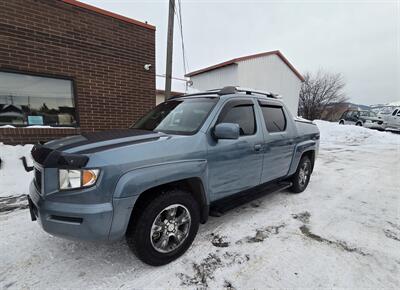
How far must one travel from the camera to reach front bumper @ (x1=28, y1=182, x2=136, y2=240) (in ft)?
6.32

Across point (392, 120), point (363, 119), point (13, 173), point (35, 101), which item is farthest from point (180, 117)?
point (363, 119)

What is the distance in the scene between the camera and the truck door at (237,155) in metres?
2.78

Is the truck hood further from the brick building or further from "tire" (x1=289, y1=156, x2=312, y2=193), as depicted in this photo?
the brick building

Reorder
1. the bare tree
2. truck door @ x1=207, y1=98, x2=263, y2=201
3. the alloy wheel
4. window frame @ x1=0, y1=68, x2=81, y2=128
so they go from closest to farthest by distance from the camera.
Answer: the alloy wheel < truck door @ x1=207, y1=98, x2=263, y2=201 < window frame @ x1=0, y1=68, x2=81, y2=128 < the bare tree

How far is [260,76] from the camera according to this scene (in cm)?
1789

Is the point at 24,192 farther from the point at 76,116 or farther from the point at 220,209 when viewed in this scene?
the point at 220,209

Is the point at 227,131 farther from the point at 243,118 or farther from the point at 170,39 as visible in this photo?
the point at 170,39

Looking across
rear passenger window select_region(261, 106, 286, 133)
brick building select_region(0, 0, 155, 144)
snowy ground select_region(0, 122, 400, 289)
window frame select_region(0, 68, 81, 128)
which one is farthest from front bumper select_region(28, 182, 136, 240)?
window frame select_region(0, 68, 81, 128)

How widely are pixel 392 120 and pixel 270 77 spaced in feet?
35.5

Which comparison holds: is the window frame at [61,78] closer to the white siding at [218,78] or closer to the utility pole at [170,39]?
the utility pole at [170,39]

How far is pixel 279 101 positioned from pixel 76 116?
16.9ft

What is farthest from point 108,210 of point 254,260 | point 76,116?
point 76,116

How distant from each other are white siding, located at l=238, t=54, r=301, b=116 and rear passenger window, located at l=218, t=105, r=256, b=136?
13.8 meters

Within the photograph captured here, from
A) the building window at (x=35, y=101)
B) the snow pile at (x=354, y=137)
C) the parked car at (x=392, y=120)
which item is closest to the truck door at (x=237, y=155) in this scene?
the building window at (x=35, y=101)
